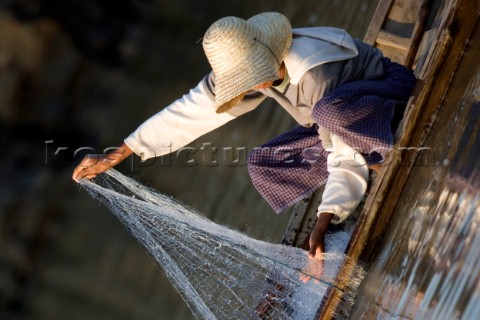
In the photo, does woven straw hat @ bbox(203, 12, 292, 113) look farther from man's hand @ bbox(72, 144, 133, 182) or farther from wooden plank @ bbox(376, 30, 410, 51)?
wooden plank @ bbox(376, 30, 410, 51)

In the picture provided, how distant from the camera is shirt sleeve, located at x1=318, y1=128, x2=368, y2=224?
2.12 meters

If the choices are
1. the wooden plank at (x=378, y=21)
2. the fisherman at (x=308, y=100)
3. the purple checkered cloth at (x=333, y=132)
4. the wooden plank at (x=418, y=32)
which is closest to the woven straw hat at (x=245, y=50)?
the fisherman at (x=308, y=100)

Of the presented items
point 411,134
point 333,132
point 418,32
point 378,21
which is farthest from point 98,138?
point 411,134

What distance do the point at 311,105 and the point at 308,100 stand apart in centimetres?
3

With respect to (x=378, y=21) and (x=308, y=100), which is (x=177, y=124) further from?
(x=378, y=21)

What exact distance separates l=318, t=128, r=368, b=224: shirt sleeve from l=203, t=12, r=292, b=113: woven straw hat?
11.4 inches

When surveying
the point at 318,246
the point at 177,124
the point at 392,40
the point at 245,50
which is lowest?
the point at 318,246

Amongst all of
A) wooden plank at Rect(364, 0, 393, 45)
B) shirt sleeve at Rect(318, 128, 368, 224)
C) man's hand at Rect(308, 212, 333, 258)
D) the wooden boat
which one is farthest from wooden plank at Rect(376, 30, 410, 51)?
man's hand at Rect(308, 212, 333, 258)

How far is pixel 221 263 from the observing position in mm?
2637

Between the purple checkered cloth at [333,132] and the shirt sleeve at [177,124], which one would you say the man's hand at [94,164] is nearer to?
the shirt sleeve at [177,124]

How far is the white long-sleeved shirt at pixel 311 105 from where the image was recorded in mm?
2135

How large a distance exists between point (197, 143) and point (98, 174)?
A: 150cm

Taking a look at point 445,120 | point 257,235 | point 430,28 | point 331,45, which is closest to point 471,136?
point 445,120

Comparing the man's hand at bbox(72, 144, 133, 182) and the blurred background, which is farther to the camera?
the blurred background
